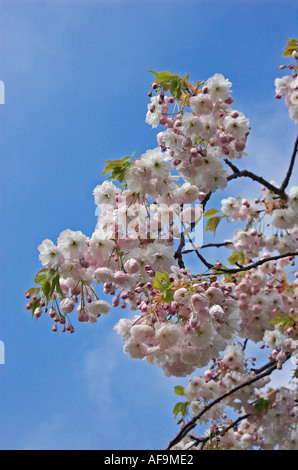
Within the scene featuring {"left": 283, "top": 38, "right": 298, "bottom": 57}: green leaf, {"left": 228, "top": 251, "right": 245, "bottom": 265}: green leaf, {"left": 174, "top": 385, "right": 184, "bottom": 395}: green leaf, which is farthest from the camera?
{"left": 228, "top": 251, "right": 245, "bottom": 265}: green leaf

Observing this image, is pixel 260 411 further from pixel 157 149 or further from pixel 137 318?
pixel 157 149

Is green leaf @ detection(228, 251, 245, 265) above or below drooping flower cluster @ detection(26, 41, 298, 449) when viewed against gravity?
above

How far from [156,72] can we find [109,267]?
1.23 m

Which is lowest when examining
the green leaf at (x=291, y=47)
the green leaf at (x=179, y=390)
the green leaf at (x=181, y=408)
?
the green leaf at (x=181, y=408)

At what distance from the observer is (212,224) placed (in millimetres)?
4062

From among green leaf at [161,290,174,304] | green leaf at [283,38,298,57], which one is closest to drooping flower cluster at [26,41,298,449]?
green leaf at [161,290,174,304]

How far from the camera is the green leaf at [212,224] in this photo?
13.3 feet

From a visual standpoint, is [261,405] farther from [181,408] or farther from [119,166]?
[119,166]

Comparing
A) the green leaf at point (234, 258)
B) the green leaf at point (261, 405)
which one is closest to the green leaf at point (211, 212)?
the green leaf at point (234, 258)

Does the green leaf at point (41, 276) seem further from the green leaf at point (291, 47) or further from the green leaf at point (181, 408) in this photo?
the green leaf at point (291, 47)

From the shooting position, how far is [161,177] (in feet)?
8.40

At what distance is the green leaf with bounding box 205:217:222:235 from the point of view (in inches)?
159

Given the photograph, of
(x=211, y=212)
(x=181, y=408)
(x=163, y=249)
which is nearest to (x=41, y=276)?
(x=163, y=249)

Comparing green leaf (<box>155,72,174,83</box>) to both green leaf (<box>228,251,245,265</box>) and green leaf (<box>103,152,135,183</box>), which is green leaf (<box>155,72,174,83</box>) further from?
green leaf (<box>228,251,245,265</box>)
